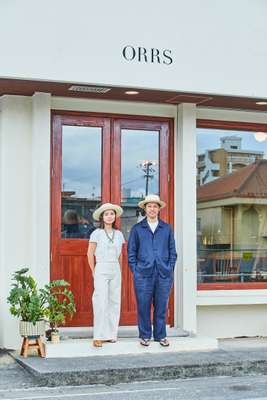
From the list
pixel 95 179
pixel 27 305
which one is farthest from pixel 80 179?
pixel 27 305

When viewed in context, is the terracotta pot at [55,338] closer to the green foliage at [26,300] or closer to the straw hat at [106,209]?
the green foliage at [26,300]

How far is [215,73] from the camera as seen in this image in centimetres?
911

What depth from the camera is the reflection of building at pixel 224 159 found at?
33.3ft

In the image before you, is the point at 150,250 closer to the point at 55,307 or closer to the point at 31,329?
the point at 55,307

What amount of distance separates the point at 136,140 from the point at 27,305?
8.73 feet

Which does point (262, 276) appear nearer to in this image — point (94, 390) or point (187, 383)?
point (187, 383)

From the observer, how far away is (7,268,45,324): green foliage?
27.4ft

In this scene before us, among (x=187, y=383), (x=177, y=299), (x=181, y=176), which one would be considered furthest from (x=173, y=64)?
(x=187, y=383)

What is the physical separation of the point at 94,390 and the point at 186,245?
2.80 metres

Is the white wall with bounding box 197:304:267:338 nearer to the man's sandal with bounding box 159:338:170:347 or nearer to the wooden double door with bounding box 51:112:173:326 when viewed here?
the wooden double door with bounding box 51:112:173:326

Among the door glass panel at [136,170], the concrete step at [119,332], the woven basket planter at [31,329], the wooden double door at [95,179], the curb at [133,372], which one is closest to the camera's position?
the curb at [133,372]

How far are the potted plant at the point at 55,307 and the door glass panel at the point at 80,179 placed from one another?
3.04ft

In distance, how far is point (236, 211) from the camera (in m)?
10.4

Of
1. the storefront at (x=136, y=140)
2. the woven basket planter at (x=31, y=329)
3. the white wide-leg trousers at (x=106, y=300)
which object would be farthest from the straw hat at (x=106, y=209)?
the woven basket planter at (x=31, y=329)
